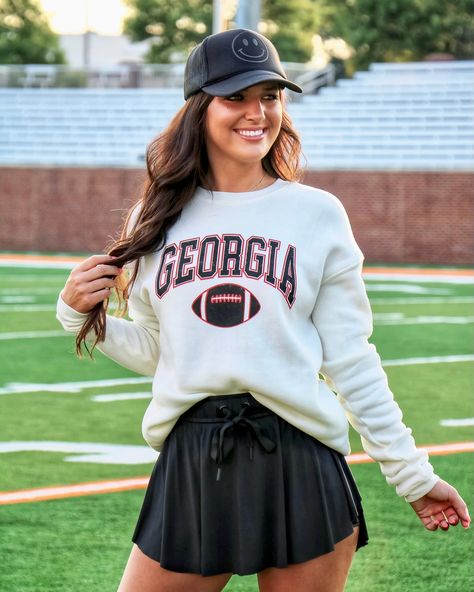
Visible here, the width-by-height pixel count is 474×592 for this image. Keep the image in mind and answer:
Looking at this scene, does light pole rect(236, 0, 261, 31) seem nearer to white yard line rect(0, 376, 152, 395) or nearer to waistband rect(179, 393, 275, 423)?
white yard line rect(0, 376, 152, 395)

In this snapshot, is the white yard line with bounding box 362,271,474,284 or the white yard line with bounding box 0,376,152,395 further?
the white yard line with bounding box 362,271,474,284

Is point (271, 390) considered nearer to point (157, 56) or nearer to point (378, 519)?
point (378, 519)

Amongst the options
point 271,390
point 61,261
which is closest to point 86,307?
point 271,390

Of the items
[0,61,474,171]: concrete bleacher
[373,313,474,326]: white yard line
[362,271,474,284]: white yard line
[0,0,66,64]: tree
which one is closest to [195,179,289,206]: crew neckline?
[373,313,474,326]: white yard line

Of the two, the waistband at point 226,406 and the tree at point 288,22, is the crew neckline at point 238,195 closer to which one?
the waistband at point 226,406

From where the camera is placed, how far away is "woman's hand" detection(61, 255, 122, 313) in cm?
277

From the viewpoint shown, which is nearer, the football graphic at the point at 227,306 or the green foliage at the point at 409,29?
the football graphic at the point at 227,306

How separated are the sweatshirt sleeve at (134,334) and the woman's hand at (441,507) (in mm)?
729

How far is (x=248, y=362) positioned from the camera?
2.58m

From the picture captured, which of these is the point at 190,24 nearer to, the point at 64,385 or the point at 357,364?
the point at 64,385

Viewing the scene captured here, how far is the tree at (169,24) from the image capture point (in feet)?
172

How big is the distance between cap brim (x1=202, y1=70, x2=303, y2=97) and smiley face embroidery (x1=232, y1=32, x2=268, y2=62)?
1.6 inches

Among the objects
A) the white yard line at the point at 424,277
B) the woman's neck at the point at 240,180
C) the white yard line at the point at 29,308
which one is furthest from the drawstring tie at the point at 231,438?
the white yard line at the point at 424,277

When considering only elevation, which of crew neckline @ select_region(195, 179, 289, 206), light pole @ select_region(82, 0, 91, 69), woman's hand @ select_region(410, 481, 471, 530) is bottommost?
light pole @ select_region(82, 0, 91, 69)
